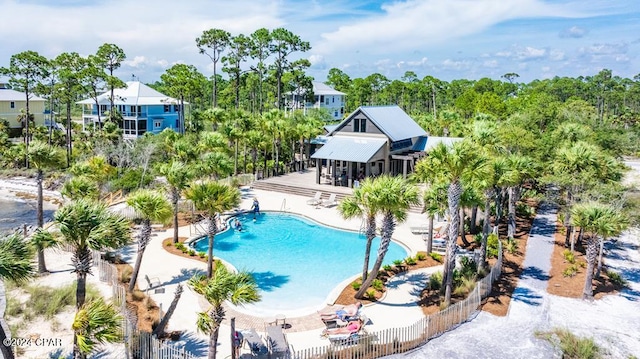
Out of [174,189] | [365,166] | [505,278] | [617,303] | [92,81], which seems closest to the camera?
[617,303]

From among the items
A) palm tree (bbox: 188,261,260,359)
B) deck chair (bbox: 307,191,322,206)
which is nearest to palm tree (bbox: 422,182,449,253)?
palm tree (bbox: 188,261,260,359)

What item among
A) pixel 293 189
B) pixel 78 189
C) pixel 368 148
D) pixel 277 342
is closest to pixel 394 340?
pixel 277 342

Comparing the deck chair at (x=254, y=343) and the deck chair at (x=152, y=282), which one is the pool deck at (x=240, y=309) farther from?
the deck chair at (x=254, y=343)

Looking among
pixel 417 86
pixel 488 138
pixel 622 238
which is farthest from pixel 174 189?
pixel 417 86

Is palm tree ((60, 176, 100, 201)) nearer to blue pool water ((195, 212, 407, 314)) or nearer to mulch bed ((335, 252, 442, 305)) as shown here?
blue pool water ((195, 212, 407, 314))

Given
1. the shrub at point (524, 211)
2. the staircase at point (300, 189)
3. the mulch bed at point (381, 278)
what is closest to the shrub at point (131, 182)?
the staircase at point (300, 189)

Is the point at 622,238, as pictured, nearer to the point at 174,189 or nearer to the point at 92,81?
the point at 174,189
